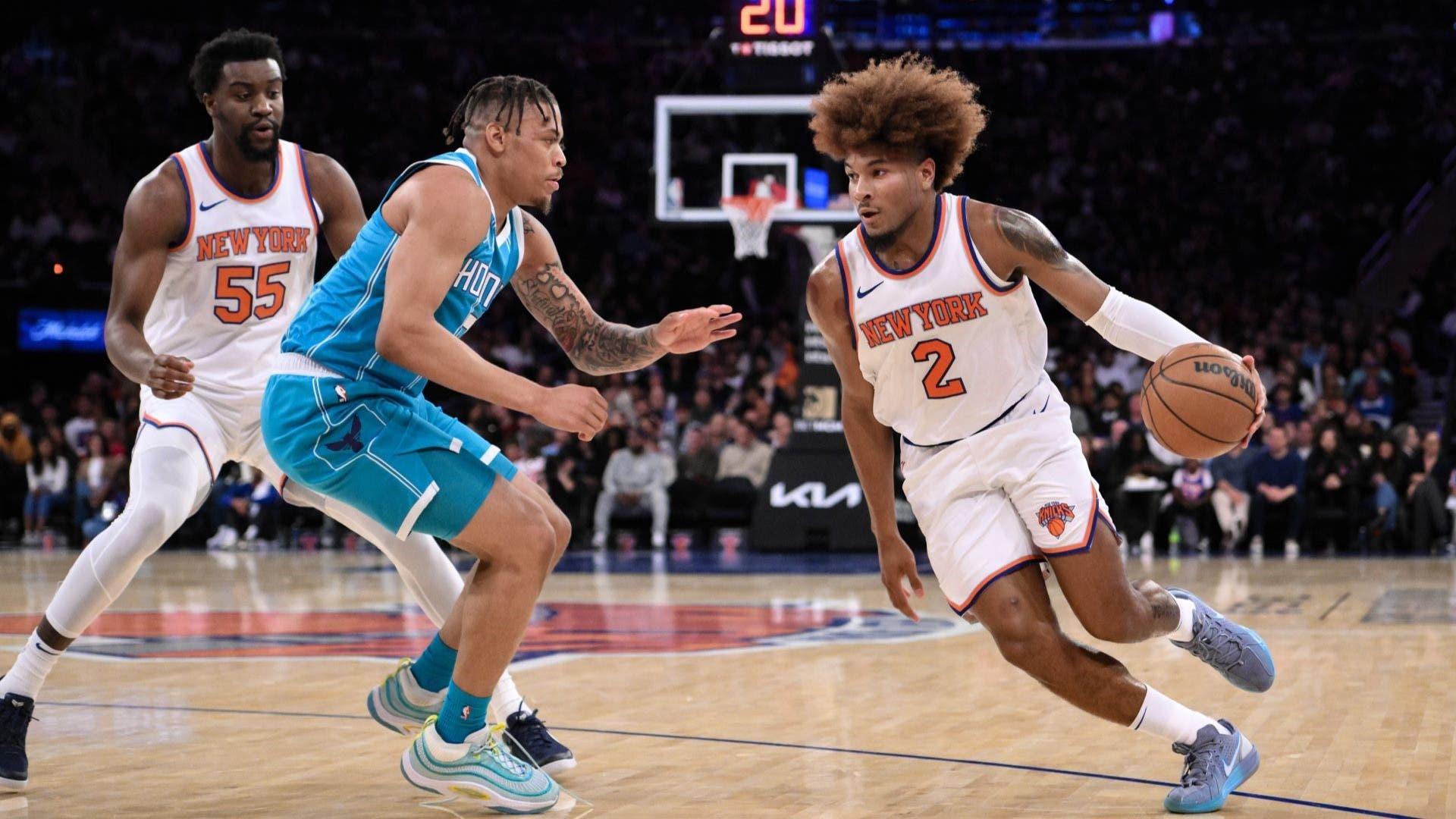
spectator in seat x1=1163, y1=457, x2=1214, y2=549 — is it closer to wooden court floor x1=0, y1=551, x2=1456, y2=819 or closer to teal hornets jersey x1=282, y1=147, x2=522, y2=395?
wooden court floor x1=0, y1=551, x2=1456, y2=819

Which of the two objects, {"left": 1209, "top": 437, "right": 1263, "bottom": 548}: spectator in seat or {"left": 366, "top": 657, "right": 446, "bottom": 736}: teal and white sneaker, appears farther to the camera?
{"left": 1209, "top": 437, "right": 1263, "bottom": 548}: spectator in seat

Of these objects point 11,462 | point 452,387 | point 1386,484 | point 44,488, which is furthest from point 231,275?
point 11,462

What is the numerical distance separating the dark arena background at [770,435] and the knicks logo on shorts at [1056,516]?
731 mm

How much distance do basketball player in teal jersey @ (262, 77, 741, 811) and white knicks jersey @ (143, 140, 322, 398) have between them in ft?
2.84

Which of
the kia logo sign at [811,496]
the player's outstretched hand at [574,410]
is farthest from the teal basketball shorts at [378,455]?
the kia logo sign at [811,496]

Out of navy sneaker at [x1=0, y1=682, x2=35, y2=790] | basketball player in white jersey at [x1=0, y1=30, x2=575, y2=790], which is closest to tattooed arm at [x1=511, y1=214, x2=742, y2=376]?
basketball player in white jersey at [x1=0, y1=30, x2=575, y2=790]

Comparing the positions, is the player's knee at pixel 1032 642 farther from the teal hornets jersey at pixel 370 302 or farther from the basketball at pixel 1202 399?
the teal hornets jersey at pixel 370 302

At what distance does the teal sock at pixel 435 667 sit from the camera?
14.9 ft

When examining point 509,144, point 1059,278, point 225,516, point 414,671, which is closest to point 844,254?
point 1059,278

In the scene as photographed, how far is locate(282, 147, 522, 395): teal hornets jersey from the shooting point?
4.33 m

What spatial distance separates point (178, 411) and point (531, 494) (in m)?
1.40

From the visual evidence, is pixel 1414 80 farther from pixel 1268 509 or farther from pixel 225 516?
pixel 225 516

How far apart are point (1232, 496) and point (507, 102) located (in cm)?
1206

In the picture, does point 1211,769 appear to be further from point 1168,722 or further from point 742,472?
point 742,472
